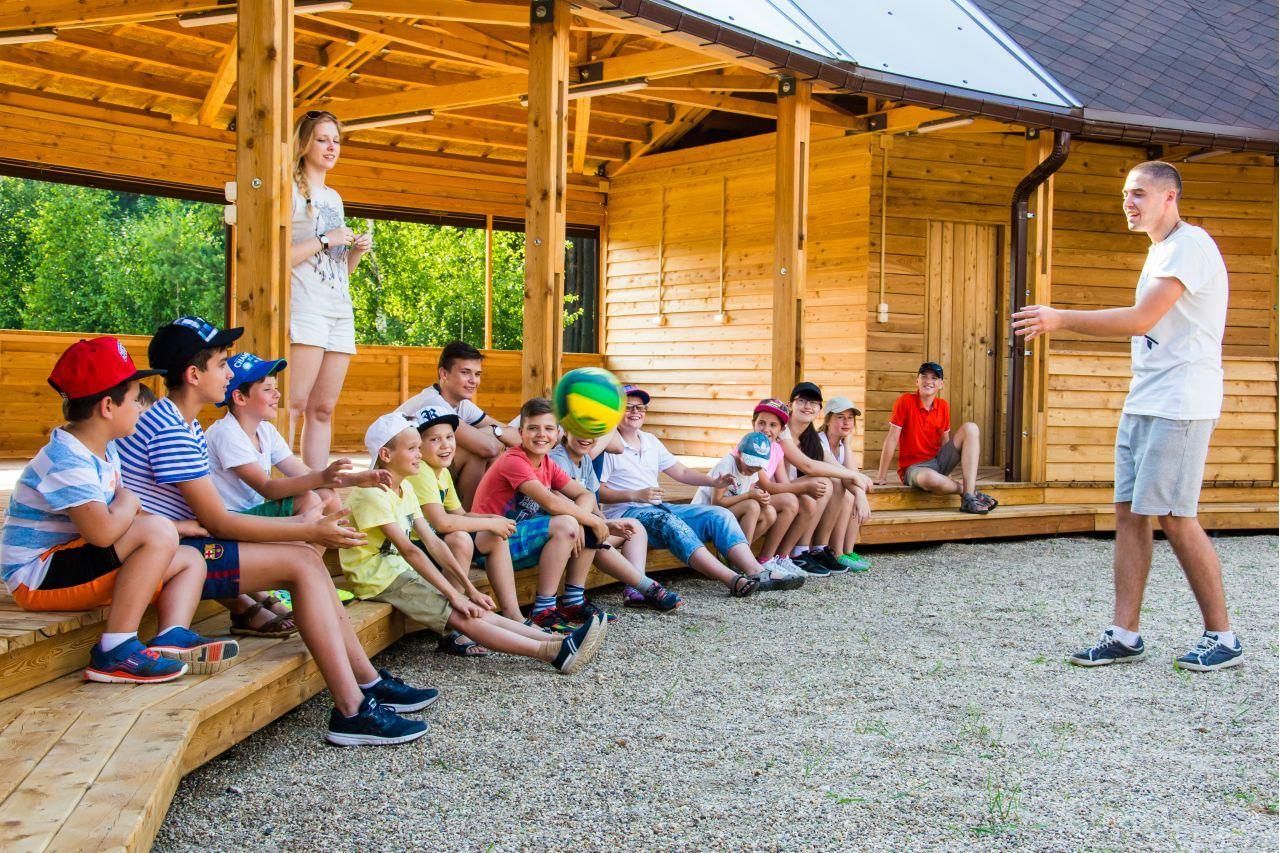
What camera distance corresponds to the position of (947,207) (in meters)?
11.3

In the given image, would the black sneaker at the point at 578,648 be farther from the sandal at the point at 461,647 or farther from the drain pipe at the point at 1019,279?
the drain pipe at the point at 1019,279

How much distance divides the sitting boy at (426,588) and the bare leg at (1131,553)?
7.26 feet

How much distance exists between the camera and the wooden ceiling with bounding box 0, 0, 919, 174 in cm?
754

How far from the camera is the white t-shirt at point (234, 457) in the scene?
4109 millimetres

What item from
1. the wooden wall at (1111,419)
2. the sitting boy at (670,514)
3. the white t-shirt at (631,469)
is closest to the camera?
the sitting boy at (670,514)

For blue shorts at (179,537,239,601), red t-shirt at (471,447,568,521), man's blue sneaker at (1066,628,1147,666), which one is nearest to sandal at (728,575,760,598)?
red t-shirt at (471,447,568,521)

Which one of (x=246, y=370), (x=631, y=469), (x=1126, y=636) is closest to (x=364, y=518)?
(x=246, y=370)

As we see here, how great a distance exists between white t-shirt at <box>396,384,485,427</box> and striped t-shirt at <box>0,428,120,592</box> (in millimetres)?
1904

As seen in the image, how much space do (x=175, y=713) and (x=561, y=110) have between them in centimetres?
442

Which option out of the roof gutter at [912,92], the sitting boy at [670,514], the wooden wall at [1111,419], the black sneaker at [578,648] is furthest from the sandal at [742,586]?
→ the wooden wall at [1111,419]

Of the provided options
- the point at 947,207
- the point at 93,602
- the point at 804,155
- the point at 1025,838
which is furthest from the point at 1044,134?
the point at 93,602

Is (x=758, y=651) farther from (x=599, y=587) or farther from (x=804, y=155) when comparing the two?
(x=804, y=155)

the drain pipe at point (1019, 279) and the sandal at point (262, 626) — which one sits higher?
the drain pipe at point (1019, 279)

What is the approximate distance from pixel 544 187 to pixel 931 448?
13.2 ft
